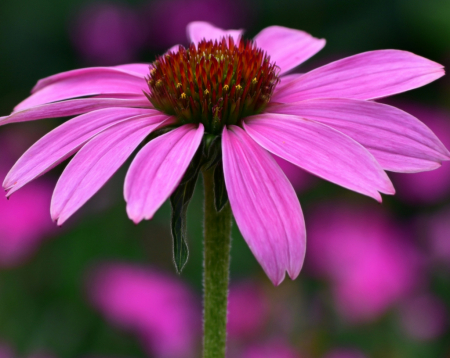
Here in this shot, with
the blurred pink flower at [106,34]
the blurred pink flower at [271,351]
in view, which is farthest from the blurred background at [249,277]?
the blurred pink flower at [106,34]

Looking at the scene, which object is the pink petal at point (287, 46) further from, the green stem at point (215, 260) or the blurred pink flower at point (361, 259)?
the blurred pink flower at point (361, 259)

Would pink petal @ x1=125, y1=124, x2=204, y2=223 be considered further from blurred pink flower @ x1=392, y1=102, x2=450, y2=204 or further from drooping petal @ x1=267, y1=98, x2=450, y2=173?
blurred pink flower @ x1=392, y1=102, x2=450, y2=204

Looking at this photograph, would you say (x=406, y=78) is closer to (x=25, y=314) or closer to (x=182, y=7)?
(x=25, y=314)

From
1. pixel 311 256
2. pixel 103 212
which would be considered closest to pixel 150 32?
pixel 103 212

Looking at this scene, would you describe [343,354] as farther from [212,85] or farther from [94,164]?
[94,164]

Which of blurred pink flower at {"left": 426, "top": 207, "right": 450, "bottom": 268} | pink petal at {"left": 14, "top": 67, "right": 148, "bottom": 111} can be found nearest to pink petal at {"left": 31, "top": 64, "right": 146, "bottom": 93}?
pink petal at {"left": 14, "top": 67, "right": 148, "bottom": 111}

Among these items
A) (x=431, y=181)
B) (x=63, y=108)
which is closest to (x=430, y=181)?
(x=431, y=181)
